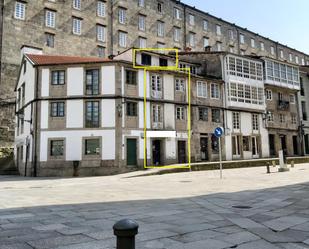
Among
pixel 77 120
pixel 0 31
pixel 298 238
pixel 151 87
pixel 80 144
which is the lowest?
pixel 298 238

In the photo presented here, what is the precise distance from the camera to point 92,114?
25.4 metres

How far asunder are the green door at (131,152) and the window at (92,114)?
3030mm

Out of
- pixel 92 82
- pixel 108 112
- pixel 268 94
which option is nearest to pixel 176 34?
pixel 268 94

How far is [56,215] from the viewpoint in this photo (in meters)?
7.93

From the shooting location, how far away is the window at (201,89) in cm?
3139

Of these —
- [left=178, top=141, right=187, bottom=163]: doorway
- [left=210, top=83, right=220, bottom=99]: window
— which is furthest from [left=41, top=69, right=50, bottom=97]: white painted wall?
[left=210, top=83, right=220, bottom=99]: window

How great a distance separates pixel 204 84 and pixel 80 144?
14.4 meters

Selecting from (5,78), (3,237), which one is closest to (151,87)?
(5,78)

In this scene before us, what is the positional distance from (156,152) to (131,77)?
23.1 feet

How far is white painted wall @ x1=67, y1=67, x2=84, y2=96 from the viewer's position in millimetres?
25438

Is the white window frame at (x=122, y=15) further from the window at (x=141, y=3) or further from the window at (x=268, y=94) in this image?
the window at (x=268, y=94)

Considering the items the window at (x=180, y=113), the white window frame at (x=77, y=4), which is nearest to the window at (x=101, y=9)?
the white window frame at (x=77, y=4)

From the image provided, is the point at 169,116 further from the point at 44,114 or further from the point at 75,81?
the point at 44,114

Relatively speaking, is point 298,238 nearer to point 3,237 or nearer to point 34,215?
point 3,237
